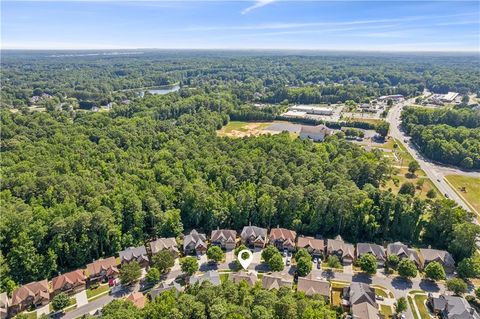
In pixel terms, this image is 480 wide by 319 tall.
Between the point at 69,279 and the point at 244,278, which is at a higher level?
the point at 244,278

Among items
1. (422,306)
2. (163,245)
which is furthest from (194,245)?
(422,306)

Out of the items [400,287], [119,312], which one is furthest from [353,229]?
[119,312]

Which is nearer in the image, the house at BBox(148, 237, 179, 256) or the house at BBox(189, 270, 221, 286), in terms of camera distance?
the house at BBox(189, 270, 221, 286)

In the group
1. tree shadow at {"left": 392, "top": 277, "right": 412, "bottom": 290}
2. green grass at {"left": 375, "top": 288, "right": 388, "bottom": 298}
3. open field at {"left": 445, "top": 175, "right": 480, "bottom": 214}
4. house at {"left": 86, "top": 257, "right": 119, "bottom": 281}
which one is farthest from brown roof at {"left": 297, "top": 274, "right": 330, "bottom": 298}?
open field at {"left": 445, "top": 175, "right": 480, "bottom": 214}

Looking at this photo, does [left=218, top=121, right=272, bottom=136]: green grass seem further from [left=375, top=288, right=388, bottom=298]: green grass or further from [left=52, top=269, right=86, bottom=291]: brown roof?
[left=375, top=288, right=388, bottom=298]: green grass

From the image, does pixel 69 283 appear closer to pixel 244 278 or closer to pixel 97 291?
pixel 97 291

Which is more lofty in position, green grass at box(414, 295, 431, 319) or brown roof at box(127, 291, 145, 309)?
brown roof at box(127, 291, 145, 309)

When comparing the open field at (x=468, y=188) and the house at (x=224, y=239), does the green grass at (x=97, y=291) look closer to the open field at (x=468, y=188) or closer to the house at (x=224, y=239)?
the house at (x=224, y=239)
